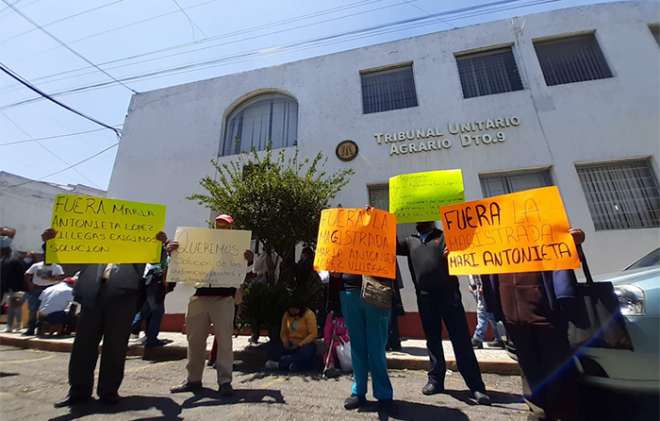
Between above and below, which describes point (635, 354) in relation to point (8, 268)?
below

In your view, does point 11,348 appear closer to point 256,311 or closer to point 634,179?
point 256,311

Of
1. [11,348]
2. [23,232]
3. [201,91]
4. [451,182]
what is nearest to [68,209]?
[451,182]

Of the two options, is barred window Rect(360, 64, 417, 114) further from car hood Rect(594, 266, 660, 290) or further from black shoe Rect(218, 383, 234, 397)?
black shoe Rect(218, 383, 234, 397)

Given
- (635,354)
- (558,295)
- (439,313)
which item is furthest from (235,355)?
(635,354)

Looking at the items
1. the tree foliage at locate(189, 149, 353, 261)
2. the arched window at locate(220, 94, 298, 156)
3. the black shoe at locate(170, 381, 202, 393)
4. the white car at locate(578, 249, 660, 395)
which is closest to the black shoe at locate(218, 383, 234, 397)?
the black shoe at locate(170, 381, 202, 393)

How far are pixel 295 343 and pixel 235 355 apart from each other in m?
1.19

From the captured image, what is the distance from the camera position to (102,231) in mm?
2561

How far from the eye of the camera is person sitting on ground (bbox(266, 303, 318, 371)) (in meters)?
3.77

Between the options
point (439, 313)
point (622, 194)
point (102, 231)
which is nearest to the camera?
point (102, 231)

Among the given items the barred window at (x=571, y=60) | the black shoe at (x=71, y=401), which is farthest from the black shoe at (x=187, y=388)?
the barred window at (x=571, y=60)

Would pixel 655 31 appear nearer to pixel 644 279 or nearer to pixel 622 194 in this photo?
pixel 622 194

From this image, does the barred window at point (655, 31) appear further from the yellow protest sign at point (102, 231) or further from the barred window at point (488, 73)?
the yellow protest sign at point (102, 231)

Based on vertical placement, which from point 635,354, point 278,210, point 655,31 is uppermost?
point 655,31

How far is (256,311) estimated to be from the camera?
448 centimetres
